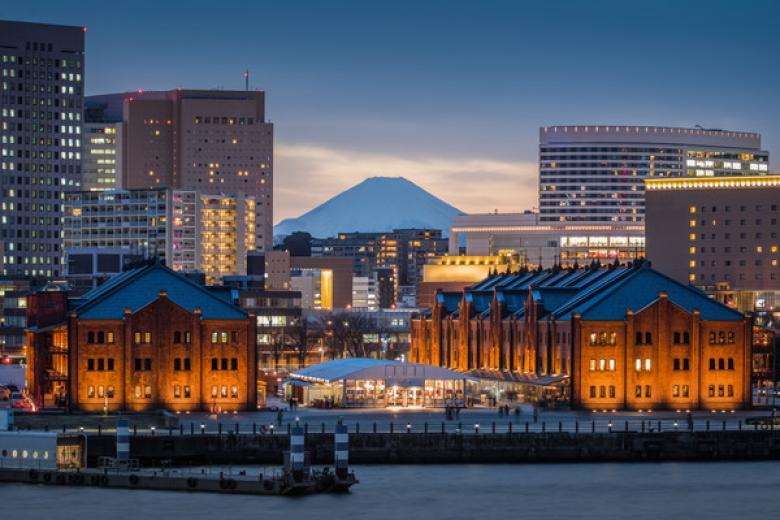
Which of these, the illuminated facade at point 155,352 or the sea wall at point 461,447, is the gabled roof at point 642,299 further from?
the illuminated facade at point 155,352

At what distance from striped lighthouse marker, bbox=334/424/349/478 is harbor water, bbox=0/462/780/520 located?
1.53 meters

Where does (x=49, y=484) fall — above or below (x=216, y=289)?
below

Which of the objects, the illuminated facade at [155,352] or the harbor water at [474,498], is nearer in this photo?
the harbor water at [474,498]

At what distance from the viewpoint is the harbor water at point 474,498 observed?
10106cm

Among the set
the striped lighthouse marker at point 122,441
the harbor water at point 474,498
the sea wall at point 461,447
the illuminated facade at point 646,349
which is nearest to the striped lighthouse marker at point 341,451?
the harbor water at point 474,498

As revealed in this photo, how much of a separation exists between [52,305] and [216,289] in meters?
16.6

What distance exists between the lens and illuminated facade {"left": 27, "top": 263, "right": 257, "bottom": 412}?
454 feet

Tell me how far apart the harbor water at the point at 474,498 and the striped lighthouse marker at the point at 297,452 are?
1.86 meters

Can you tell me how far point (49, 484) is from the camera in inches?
4316

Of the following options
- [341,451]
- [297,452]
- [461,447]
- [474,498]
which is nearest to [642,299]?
[461,447]

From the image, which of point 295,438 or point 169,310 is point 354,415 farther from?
point 295,438

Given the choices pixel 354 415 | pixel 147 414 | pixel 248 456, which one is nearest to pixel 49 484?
pixel 248 456

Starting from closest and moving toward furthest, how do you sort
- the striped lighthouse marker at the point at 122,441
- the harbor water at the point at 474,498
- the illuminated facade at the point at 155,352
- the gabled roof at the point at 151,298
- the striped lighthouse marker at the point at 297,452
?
1. the harbor water at the point at 474,498
2. the striped lighthouse marker at the point at 297,452
3. the striped lighthouse marker at the point at 122,441
4. the illuminated facade at the point at 155,352
5. the gabled roof at the point at 151,298

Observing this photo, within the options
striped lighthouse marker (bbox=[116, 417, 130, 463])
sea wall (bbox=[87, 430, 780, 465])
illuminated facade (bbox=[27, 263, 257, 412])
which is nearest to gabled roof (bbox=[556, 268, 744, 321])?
sea wall (bbox=[87, 430, 780, 465])
